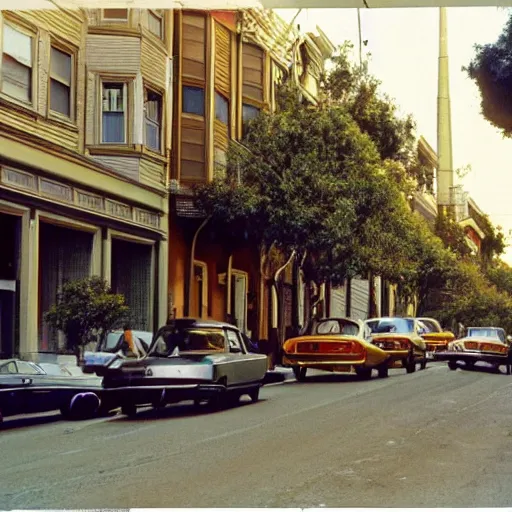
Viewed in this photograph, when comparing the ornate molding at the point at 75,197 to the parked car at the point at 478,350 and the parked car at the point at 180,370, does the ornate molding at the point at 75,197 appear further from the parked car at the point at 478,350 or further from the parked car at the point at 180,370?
the parked car at the point at 478,350

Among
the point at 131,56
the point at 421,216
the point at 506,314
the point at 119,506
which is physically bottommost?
the point at 119,506

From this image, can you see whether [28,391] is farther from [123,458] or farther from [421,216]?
[421,216]

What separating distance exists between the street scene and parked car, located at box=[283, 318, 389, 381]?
10 centimetres

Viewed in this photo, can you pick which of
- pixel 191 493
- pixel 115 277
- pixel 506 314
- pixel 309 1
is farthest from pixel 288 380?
pixel 191 493

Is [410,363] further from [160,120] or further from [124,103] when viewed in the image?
[124,103]

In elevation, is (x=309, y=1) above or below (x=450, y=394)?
above

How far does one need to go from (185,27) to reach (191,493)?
273 inches

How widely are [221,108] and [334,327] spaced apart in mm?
4269

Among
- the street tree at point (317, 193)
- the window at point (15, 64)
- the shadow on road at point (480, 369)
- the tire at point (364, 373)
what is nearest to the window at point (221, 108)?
the street tree at point (317, 193)

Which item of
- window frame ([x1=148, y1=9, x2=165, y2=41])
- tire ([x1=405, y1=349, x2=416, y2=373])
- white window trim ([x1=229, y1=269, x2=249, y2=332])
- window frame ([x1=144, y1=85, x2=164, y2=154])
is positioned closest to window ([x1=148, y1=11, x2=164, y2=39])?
window frame ([x1=148, y1=9, x2=165, y2=41])

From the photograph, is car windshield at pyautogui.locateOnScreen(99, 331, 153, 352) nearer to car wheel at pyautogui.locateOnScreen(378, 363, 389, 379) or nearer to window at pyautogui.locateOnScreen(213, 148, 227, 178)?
window at pyautogui.locateOnScreen(213, 148, 227, 178)

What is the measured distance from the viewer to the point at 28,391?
42.9 feet

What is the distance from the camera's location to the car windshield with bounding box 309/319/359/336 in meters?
19.2

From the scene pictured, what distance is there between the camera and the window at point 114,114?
14367mm
